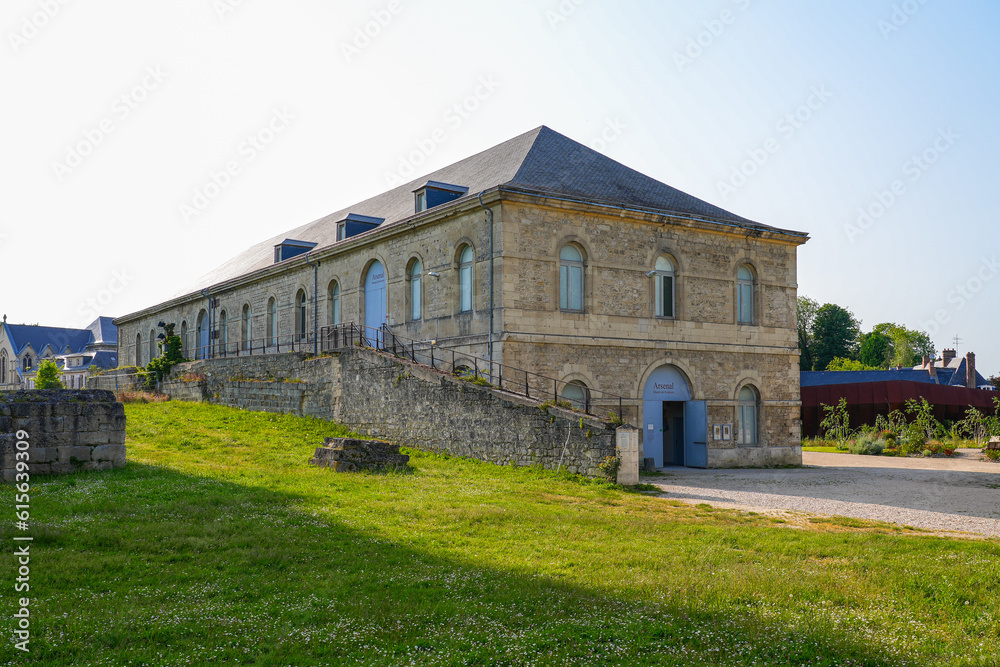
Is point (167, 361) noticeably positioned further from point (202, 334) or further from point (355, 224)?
point (355, 224)

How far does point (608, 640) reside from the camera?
5.69 m

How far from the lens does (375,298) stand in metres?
25.8

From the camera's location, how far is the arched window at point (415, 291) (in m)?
23.8

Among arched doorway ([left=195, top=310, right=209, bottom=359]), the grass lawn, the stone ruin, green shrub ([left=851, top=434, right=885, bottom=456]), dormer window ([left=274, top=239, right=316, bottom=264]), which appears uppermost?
dormer window ([left=274, top=239, right=316, bottom=264])

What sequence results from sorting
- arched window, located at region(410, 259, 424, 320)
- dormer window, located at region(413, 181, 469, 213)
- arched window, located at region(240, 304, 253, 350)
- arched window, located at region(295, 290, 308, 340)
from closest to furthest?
dormer window, located at region(413, 181, 469, 213)
arched window, located at region(410, 259, 424, 320)
arched window, located at region(295, 290, 308, 340)
arched window, located at region(240, 304, 253, 350)

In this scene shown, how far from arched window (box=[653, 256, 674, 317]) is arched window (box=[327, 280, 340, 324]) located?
36.9ft

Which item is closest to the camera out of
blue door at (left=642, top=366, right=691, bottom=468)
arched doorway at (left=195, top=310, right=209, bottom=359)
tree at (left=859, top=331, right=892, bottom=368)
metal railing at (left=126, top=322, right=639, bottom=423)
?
metal railing at (left=126, top=322, right=639, bottom=423)

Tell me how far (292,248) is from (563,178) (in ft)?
46.9

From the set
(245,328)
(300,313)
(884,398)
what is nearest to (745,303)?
(884,398)

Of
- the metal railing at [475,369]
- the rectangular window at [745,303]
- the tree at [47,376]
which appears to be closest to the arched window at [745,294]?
the rectangular window at [745,303]

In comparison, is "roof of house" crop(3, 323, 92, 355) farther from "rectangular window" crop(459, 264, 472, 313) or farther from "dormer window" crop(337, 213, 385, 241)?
"rectangular window" crop(459, 264, 472, 313)

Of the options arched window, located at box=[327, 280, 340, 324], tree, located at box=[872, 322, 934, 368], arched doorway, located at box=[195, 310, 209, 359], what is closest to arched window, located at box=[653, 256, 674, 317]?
arched window, located at box=[327, 280, 340, 324]

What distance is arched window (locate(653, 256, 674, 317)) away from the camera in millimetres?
22547

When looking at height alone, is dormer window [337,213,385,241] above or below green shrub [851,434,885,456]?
above
